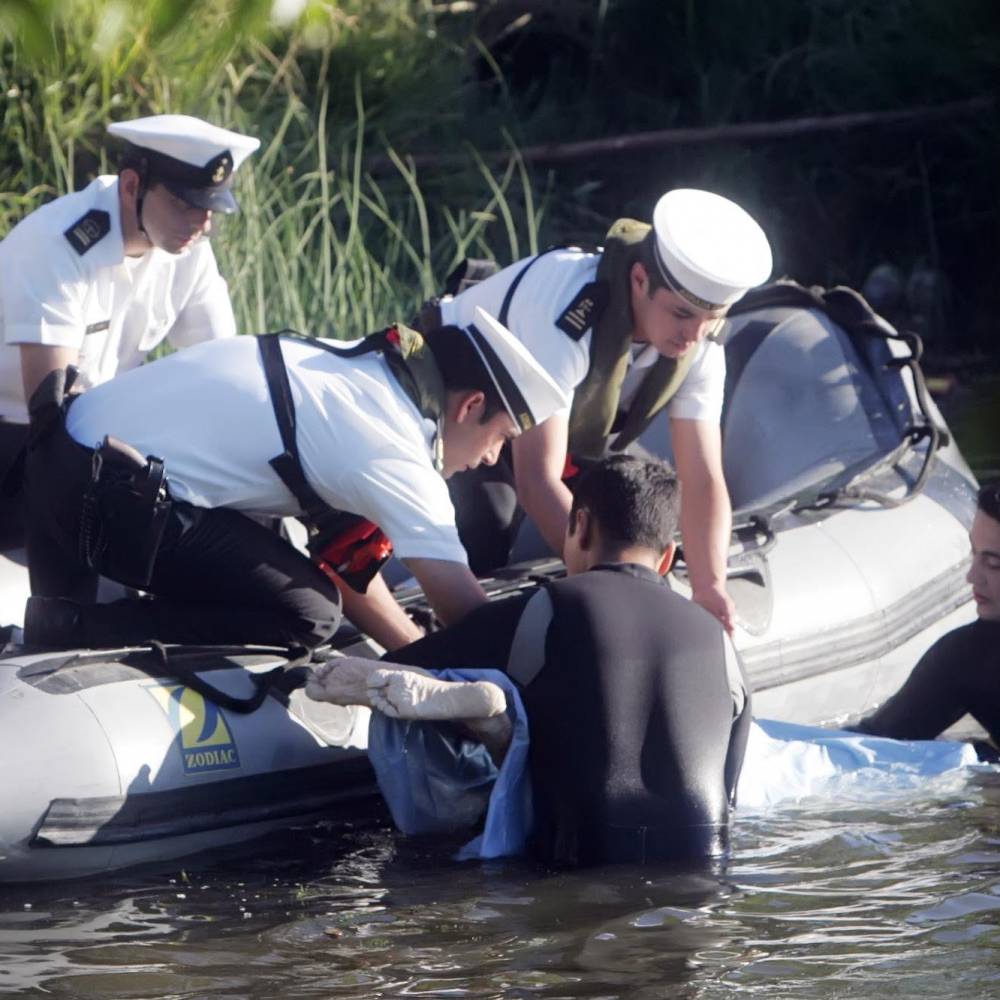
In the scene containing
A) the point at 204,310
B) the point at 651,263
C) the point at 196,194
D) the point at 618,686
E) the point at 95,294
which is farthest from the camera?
the point at 204,310

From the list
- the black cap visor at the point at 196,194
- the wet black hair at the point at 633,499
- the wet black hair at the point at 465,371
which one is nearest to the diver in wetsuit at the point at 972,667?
the wet black hair at the point at 633,499

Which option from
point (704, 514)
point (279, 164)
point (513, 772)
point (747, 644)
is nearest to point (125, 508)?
point (513, 772)

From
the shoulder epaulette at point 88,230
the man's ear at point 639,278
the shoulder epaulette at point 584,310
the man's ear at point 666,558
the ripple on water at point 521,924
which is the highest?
the shoulder epaulette at point 88,230

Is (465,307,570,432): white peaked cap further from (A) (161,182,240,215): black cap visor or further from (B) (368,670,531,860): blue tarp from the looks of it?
(A) (161,182,240,215): black cap visor

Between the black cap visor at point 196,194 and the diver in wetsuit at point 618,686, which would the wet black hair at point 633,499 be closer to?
the diver in wetsuit at point 618,686

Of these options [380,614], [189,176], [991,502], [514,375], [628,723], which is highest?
[189,176]

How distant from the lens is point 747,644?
4.54m

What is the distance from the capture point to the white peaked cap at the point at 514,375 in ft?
11.8

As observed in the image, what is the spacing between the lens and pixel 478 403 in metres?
3.63

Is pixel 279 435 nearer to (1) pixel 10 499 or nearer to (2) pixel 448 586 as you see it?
(2) pixel 448 586

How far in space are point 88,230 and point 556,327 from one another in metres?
1.11

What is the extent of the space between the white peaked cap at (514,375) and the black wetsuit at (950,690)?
1150 mm

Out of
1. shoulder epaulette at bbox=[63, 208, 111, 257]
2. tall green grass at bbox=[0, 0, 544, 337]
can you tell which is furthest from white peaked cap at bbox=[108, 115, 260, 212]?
tall green grass at bbox=[0, 0, 544, 337]

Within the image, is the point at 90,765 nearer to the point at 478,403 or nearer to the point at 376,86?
the point at 478,403
